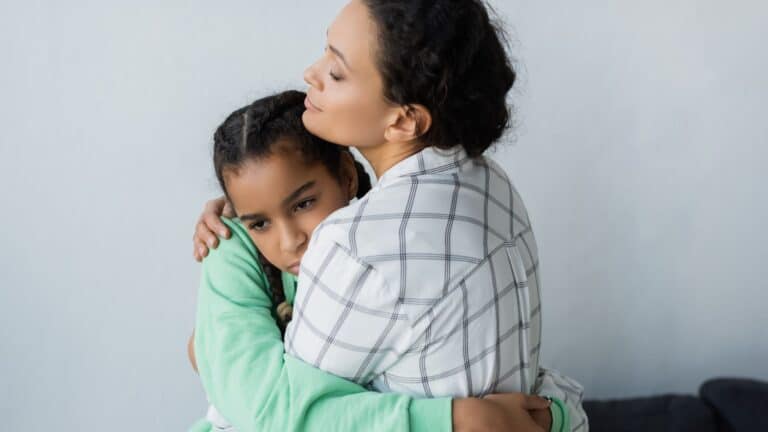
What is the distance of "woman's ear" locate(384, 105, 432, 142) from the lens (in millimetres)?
1286

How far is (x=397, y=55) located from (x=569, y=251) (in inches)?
50.2

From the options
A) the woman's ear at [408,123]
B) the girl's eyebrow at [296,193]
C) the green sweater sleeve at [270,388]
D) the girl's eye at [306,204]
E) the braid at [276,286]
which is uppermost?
the woman's ear at [408,123]

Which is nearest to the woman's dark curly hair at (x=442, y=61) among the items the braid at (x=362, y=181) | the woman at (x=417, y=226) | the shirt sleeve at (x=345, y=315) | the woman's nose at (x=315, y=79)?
the woman at (x=417, y=226)

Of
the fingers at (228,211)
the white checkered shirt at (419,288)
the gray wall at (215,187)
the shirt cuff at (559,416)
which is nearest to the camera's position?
the white checkered shirt at (419,288)

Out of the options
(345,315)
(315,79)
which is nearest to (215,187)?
(315,79)

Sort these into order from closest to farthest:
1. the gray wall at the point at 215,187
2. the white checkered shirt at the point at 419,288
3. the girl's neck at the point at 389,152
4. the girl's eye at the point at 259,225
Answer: the white checkered shirt at the point at 419,288
the girl's neck at the point at 389,152
the girl's eye at the point at 259,225
the gray wall at the point at 215,187

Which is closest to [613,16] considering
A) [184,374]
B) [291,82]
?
[291,82]

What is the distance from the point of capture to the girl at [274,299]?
1273 millimetres

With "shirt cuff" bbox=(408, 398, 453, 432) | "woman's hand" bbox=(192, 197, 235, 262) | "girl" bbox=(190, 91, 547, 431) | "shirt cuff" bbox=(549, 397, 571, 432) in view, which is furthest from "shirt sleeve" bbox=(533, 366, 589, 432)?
"woman's hand" bbox=(192, 197, 235, 262)

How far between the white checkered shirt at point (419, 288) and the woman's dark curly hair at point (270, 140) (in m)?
0.26

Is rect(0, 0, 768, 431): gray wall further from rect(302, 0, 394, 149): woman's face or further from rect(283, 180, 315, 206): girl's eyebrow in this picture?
rect(302, 0, 394, 149): woman's face

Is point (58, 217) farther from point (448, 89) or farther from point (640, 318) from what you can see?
point (640, 318)

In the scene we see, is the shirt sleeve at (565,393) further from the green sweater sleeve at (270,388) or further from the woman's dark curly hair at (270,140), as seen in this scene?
the woman's dark curly hair at (270,140)

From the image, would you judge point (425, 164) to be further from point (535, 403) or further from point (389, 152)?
point (535, 403)
